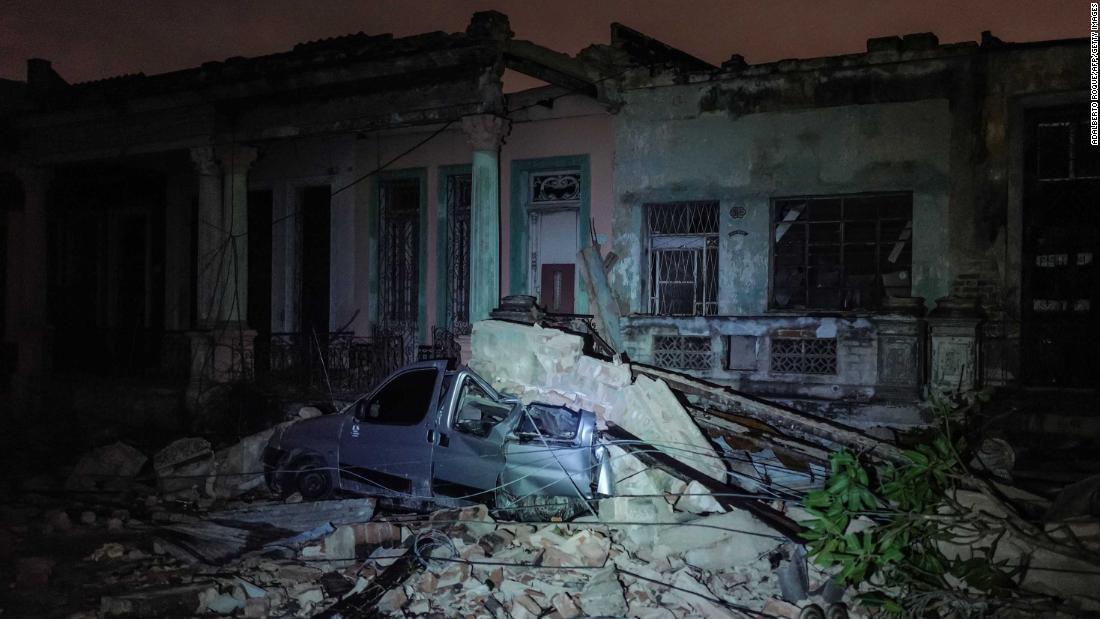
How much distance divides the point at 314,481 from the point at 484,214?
432 cm

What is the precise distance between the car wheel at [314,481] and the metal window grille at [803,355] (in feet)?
20.4

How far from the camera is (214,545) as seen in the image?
23.6 feet

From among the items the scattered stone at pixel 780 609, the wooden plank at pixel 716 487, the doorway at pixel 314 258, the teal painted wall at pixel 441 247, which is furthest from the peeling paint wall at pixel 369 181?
the scattered stone at pixel 780 609

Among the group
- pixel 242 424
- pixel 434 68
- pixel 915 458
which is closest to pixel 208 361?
pixel 242 424

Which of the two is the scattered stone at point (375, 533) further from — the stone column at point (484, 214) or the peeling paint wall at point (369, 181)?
the peeling paint wall at point (369, 181)

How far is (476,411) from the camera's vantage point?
7.75 m

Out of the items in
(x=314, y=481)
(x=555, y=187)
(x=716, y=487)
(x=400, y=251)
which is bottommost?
(x=314, y=481)

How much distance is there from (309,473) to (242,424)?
4.75 metres

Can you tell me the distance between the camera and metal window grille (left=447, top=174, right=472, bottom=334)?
1445 cm

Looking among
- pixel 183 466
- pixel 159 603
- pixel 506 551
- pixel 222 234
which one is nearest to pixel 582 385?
pixel 506 551

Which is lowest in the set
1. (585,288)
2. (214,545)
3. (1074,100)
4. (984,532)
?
(214,545)

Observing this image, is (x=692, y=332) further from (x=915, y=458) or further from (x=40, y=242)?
(x=40, y=242)

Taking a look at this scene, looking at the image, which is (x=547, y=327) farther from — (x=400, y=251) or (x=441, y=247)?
(x=400, y=251)

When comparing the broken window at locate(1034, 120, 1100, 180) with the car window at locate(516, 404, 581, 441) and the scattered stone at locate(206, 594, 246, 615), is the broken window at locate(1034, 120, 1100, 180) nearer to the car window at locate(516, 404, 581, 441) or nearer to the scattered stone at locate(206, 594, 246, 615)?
the car window at locate(516, 404, 581, 441)
